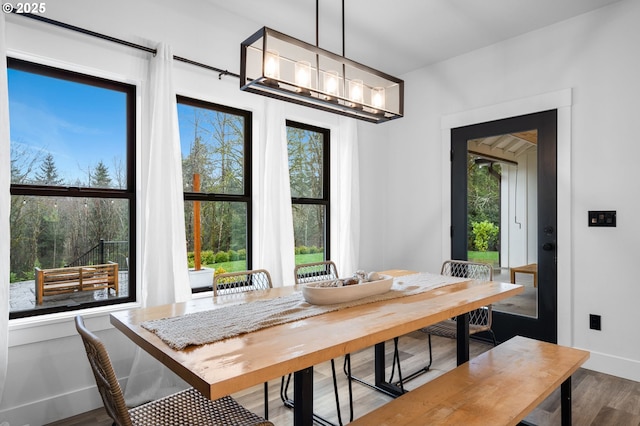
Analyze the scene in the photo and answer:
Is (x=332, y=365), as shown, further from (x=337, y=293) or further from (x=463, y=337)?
(x=463, y=337)

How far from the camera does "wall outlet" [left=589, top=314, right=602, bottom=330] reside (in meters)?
3.08

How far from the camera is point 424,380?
2.85 metres

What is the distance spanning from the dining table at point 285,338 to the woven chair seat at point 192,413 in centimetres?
22

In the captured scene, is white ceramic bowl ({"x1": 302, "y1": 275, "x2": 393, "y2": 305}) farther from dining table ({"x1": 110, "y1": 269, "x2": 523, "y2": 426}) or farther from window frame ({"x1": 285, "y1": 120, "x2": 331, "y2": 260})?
window frame ({"x1": 285, "y1": 120, "x2": 331, "y2": 260})

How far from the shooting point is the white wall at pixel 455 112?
2326 mm

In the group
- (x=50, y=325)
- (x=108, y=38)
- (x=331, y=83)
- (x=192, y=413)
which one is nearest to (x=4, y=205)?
(x=50, y=325)

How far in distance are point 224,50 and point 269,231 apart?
151cm

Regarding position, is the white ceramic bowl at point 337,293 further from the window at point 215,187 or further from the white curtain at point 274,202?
the window at point 215,187

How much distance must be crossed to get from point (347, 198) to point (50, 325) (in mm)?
2668

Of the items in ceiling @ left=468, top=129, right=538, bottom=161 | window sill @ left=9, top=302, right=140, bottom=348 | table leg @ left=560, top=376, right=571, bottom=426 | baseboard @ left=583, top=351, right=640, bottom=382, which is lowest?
baseboard @ left=583, top=351, right=640, bottom=382

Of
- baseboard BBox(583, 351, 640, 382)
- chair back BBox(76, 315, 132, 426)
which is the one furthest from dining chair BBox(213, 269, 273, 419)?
baseboard BBox(583, 351, 640, 382)

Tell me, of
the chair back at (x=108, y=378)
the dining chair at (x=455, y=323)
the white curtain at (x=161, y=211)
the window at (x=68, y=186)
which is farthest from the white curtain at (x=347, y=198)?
the chair back at (x=108, y=378)

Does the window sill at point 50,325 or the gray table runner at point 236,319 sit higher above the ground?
the gray table runner at point 236,319

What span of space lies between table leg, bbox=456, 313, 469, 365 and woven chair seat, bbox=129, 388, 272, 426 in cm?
142
